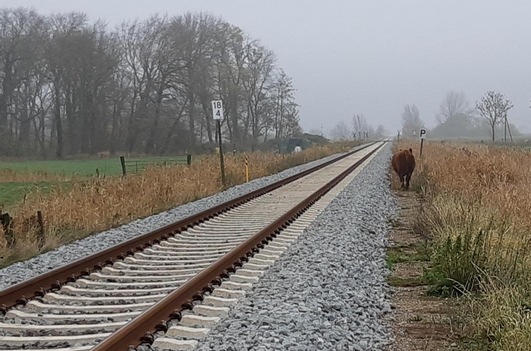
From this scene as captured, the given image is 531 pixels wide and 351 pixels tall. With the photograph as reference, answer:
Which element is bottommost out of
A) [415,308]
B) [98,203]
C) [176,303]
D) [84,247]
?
[415,308]

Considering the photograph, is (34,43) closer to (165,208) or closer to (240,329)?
(165,208)

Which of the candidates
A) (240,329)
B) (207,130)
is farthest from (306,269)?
(207,130)

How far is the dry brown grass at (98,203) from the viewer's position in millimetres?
11562

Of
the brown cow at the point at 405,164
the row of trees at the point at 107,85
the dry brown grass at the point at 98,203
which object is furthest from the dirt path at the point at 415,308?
the row of trees at the point at 107,85

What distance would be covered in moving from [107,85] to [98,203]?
6215 cm

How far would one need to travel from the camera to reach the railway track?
5.44 m

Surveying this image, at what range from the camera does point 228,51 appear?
8044cm

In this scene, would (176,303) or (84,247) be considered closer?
(176,303)

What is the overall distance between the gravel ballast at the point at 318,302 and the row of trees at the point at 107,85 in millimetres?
63111

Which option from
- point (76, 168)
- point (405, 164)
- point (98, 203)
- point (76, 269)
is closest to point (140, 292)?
point (76, 269)

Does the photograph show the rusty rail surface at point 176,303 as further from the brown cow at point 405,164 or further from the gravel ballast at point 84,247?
the brown cow at point 405,164

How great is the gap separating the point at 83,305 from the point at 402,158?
17.1 meters

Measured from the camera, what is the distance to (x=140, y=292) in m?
7.21

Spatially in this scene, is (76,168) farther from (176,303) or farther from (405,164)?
(176,303)
